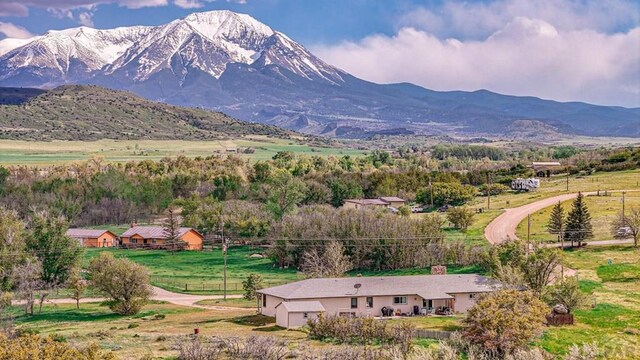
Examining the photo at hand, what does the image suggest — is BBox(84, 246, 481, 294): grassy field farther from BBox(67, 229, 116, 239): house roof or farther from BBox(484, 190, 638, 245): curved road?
BBox(484, 190, 638, 245): curved road

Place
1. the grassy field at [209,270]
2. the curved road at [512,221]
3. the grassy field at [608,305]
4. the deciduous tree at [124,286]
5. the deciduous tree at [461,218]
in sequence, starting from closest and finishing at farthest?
the grassy field at [608,305] < the deciduous tree at [124,286] < the grassy field at [209,270] < the curved road at [512,221] < the deciduous tree at [461,218]

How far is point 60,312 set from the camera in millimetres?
65375

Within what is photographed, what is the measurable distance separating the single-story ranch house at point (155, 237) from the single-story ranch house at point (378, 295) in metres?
45.4

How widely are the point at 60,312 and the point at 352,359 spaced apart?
3231cm

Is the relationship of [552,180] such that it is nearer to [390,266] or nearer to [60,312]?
[390,266]

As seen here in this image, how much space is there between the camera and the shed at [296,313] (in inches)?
2185

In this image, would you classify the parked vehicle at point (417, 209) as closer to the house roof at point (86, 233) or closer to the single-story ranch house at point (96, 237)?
the single-story ranch house at point (96, 237)

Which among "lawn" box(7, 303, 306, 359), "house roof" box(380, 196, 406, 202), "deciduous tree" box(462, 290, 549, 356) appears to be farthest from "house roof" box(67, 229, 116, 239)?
"deciduous tree" box(462, 290, 549, 356)

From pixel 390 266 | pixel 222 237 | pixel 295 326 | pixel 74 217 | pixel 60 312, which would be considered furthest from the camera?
pixel 74 217

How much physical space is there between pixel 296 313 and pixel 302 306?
0.80m

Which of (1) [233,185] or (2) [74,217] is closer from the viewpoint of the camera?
(2) [74,217]

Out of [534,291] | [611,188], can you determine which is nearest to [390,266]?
[534,291]

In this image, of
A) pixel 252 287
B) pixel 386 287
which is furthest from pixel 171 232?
pixel 386 287

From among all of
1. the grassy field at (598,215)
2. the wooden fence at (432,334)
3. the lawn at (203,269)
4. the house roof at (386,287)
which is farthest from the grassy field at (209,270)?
the wooden fence at (432,334)
